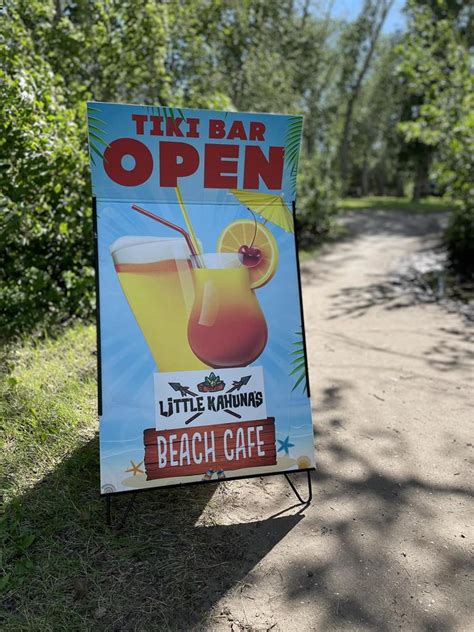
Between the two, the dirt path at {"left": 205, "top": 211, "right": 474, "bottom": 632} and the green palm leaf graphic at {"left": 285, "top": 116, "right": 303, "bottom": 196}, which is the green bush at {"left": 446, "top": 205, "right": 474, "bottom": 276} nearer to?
the dirt path at {"left": 205, "top": 211, "right": 474, "bottom": 632}

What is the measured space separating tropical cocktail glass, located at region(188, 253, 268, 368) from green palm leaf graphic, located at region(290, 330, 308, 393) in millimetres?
208

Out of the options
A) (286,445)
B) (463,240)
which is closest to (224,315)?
(286,445)

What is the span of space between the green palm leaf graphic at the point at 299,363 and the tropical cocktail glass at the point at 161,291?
0.52 metres

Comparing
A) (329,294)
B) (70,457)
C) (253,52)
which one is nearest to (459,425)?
(70,457)

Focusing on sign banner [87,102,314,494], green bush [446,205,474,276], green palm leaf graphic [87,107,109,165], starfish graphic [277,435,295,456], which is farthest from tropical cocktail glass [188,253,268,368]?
green bush [446,205,474,276]

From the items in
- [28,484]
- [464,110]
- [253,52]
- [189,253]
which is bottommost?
[28,484]

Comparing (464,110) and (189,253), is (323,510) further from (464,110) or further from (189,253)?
(464,110)

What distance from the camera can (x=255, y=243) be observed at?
299 cm

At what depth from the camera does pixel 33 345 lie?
516 centimetres

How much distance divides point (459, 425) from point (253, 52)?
34.4ft

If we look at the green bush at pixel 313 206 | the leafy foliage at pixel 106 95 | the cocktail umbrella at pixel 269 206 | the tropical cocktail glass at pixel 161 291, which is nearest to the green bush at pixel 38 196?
the leafy foliage at pixel 106 95

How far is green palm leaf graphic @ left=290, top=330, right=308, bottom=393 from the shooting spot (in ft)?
9.98

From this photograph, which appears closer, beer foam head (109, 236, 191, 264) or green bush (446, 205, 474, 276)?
beer foam head (109, 236, 191, 264)

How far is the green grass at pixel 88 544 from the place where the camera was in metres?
2.33
